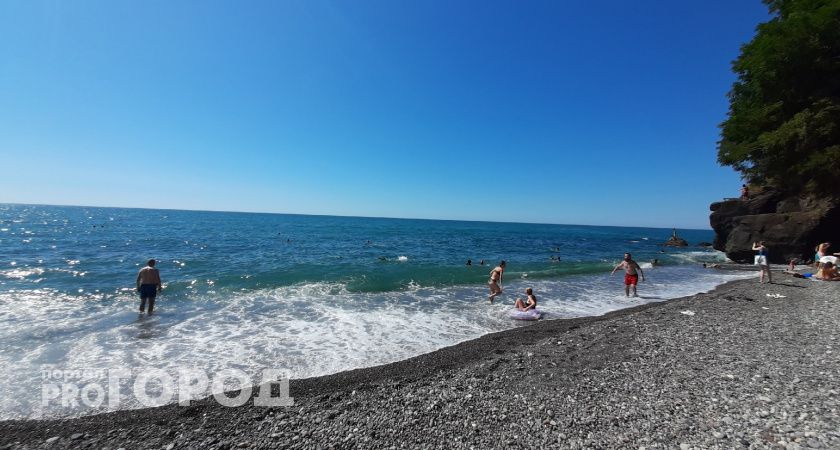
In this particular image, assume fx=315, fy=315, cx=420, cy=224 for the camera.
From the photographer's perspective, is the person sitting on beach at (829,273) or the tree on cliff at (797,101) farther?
the tree on cliff at (797,101)

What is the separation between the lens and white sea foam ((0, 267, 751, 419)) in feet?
24.3

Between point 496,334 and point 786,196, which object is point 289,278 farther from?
point 786,196

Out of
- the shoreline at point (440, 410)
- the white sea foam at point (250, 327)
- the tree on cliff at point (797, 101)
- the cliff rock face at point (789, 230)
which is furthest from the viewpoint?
the cliff rock face at point (789, 230)

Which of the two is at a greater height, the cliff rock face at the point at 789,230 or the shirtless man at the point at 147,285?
the cliff rock face at the point at 789,230

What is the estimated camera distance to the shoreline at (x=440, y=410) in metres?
4.12

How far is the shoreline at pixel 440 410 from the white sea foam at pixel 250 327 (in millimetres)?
916

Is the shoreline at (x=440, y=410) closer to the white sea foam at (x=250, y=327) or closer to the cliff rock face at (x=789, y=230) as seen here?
the white sea foam at (x=250, y=327)

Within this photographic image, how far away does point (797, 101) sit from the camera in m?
18.8

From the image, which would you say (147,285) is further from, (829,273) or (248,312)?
(829,273)

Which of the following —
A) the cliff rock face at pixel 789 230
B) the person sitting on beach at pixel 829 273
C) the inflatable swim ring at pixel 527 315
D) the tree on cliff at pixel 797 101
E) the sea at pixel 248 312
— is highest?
the tree on cliff at pixel 797 101

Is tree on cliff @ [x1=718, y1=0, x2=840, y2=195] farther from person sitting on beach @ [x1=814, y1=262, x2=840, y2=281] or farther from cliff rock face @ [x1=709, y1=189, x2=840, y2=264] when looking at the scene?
cliff rock face @ [x1=709, y1=189, x2=840, y2=264]

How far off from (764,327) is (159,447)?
42.7 feet

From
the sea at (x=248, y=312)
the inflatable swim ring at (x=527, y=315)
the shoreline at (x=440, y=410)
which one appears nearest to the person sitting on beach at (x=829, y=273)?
the sea at (x=248, y=312)

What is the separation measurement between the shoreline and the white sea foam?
3.01 ft
